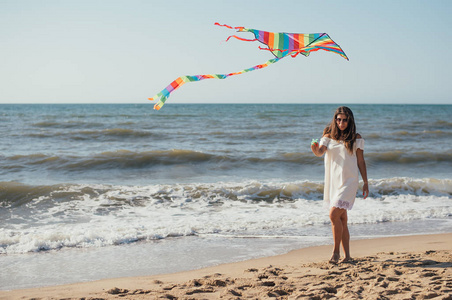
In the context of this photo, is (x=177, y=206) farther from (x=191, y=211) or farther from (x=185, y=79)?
(x=185, y=79)

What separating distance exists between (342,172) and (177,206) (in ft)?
14.3

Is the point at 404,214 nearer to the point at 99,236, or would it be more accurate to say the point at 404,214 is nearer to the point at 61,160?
the point at 99,236

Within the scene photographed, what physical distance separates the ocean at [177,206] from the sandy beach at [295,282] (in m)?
0.41

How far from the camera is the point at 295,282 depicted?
370cm

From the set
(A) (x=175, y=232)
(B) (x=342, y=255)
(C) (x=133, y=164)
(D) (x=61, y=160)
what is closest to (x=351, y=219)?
(B) (x=342, y=255)

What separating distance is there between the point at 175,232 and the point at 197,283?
7.18 ft

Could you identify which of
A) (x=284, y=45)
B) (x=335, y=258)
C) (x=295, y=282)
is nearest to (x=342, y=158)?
(x=335, y=258)

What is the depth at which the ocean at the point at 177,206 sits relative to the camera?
4.96m

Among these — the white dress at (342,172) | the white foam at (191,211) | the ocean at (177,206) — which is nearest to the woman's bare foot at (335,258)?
the white dress at (342,172)

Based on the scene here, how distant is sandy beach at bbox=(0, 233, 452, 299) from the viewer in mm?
3396

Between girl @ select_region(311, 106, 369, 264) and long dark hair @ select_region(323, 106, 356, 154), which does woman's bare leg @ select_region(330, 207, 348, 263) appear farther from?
long dark hair @ select_region(323, 106, 356, 154)

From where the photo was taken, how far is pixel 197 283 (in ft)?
12.4

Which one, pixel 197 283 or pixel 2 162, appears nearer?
pixel 197 283

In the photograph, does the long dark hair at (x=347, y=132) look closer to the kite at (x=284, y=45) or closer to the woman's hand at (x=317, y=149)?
the woman's hand at (x=317, y=149)
